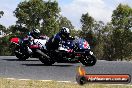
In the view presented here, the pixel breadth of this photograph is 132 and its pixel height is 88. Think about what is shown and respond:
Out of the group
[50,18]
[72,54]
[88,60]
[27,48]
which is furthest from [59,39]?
[50,18]

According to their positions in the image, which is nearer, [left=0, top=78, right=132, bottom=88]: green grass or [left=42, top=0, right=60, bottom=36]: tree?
[left=0, top=78, right=132, bottom=88]: green grass

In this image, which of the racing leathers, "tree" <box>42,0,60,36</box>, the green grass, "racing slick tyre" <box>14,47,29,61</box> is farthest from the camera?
"tree" <box>42,0,60,36</box>

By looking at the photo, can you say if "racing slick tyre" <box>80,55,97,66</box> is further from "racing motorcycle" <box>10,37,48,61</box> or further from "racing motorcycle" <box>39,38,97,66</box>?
"racing motorcycle" <box>10,37,48,61</box>

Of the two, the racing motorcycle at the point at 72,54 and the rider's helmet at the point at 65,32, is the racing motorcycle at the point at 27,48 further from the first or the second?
the rider's helmet at the point at 65,32

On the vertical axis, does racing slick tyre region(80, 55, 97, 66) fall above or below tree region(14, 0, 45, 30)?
below

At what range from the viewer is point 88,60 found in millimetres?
18031

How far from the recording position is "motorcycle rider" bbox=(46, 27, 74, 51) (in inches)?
719

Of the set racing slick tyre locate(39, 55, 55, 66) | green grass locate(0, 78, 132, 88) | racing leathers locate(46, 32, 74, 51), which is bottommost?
green grass locate(0, 78, 132, 88)

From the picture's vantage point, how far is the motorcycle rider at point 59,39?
18.3 m

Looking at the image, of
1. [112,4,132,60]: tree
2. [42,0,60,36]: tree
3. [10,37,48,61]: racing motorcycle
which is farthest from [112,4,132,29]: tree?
[10,37,48,61]: racing motorcycle

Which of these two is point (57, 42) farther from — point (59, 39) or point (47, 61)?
point (47, 61)

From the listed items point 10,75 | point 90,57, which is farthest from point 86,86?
point 90,57

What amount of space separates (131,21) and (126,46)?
4.65m

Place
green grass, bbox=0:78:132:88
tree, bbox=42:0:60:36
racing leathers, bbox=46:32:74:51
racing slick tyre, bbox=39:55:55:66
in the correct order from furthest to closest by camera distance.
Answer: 1. tree, bbox=42:0:60:36
2. racing slick tyre, bbox=39:55:55:66
3. racing leathers, bbox=46:32:74:51
4. green grass, bbox=0:78:132:88
